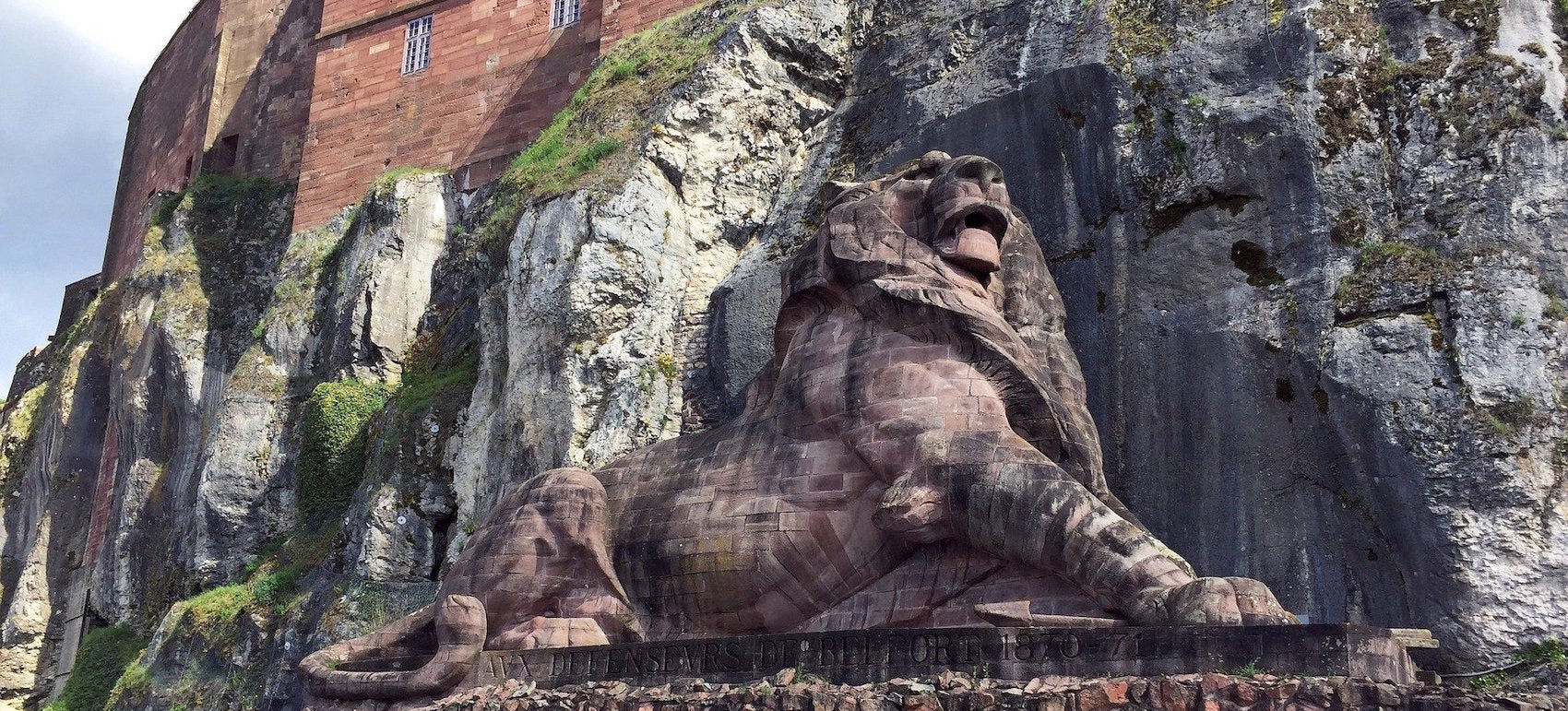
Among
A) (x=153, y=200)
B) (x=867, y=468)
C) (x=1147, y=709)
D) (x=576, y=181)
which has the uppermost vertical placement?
(x=153, y=200)

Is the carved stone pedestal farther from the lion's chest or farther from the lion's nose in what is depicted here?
the lion's nose

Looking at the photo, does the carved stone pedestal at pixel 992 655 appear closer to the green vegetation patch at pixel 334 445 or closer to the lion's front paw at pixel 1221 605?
the lion's front paw at pixel 1221 605

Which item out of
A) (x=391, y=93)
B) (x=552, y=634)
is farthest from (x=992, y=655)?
(x=391, y=93)

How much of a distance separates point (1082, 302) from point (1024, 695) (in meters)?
6.21

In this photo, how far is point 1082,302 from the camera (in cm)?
1378

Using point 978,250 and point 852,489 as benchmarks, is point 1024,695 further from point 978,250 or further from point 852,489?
point 978,250

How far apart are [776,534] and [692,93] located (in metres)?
9.52

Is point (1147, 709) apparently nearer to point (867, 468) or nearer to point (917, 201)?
point (867, 468)

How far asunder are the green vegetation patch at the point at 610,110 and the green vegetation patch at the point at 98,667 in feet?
33.8

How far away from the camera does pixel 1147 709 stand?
25.9 ft

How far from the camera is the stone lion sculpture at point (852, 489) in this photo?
31.9 ft

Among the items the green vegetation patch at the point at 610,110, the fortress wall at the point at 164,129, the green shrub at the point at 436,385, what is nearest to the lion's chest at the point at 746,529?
the green vegetation patch at the point at 610,110

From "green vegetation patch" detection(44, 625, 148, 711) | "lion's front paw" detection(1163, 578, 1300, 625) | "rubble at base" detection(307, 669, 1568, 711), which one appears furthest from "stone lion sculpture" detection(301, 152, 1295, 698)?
"green vegetation patch" detection(44, 625, 148, 711)

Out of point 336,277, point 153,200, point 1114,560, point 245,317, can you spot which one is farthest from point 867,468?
point 153,200
